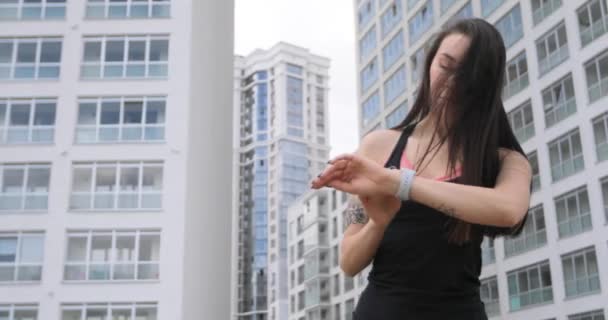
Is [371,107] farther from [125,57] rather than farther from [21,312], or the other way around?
[21,312]

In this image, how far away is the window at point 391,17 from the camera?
41250mm

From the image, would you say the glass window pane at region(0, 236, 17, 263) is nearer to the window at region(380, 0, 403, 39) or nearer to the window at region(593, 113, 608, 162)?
the window at region(593, 113, 608, 162)

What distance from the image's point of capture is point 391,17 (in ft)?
138

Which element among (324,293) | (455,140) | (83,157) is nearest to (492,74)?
(455,140)

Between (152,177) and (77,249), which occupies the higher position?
(152,177)

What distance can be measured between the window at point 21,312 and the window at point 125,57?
22.6ft

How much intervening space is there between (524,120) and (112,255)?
15757mm

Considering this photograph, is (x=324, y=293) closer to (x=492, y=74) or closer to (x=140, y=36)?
(x=140, y=36)

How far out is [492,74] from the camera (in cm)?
150

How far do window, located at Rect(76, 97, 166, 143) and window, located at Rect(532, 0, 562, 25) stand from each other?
13.9 m

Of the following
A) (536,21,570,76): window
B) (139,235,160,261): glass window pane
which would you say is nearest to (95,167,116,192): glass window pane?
(139,235,160,261): glass window pane

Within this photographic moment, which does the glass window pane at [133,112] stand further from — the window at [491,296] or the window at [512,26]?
the window at [491,296]

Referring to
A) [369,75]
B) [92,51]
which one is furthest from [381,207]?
[369,75]

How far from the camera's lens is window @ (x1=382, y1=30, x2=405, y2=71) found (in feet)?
133
